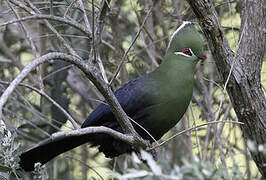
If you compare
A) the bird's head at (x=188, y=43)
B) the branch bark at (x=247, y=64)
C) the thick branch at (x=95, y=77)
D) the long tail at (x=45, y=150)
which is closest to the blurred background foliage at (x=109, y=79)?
the long tail at (x=45, y=150)

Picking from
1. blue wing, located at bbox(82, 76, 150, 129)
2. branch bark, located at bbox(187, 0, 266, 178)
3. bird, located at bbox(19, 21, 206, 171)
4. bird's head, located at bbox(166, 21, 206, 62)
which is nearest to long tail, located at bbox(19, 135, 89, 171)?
bird, located at bbox(19, 21, 206, 171)

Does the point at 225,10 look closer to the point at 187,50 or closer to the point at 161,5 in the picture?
the point at 161,5

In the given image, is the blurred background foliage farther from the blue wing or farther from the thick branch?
the thick branch

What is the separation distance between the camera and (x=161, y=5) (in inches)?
153

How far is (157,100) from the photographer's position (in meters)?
2.93

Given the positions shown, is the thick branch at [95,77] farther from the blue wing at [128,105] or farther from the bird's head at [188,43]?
the bird's head at [188,43]

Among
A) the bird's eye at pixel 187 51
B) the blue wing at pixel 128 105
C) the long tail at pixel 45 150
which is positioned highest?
the bird's eye at pixel 187 51

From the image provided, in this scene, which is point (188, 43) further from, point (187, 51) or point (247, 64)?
point (247, 64)

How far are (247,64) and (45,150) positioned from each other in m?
1.36

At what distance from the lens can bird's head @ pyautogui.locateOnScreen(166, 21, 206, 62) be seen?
288 centimetres

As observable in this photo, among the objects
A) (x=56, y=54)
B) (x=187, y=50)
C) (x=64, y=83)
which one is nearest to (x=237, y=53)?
(x=187, y=50)

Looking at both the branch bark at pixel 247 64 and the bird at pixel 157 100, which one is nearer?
the branch bark at pixel 247 64

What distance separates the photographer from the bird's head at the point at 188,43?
9.46 ft

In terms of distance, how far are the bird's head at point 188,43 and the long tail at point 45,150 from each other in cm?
87
